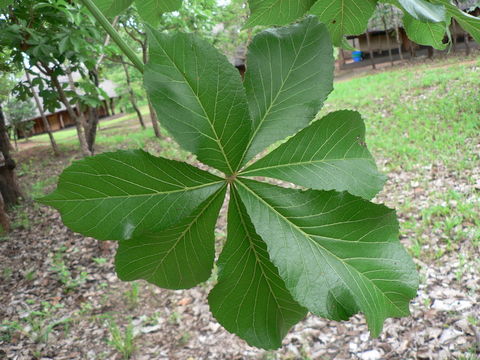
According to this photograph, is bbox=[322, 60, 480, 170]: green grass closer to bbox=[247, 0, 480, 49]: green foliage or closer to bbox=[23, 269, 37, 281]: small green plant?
bbox=[23, 269, 37, 281]: small green plant

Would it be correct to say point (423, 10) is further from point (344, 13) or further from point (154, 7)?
point (154, 7)

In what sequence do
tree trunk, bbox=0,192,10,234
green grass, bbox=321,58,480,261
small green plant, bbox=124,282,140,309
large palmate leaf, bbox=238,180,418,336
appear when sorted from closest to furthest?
large palmate leaf, bbox=238,180,418,336 → small green plant, bbox=124,282,140,309 → green grass, bbox=321,58,480,261 → tree trunk, bbox=0,192,10,234

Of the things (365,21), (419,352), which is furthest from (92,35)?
(419,352)

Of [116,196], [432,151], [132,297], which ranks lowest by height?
[132,297]

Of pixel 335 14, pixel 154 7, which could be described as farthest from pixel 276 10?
pixel 154 7

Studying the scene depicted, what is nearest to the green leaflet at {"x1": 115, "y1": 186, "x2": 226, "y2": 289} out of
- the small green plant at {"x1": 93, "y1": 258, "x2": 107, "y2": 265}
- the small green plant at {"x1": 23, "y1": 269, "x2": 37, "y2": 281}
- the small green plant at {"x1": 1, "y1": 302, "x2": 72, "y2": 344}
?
the small green plant at {"x1": 1, "y1": 302, "x2": 72, "y2": 344}

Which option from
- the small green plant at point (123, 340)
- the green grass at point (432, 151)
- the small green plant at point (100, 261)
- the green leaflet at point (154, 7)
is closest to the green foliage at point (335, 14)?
the green leaflet at point (154, 7)
